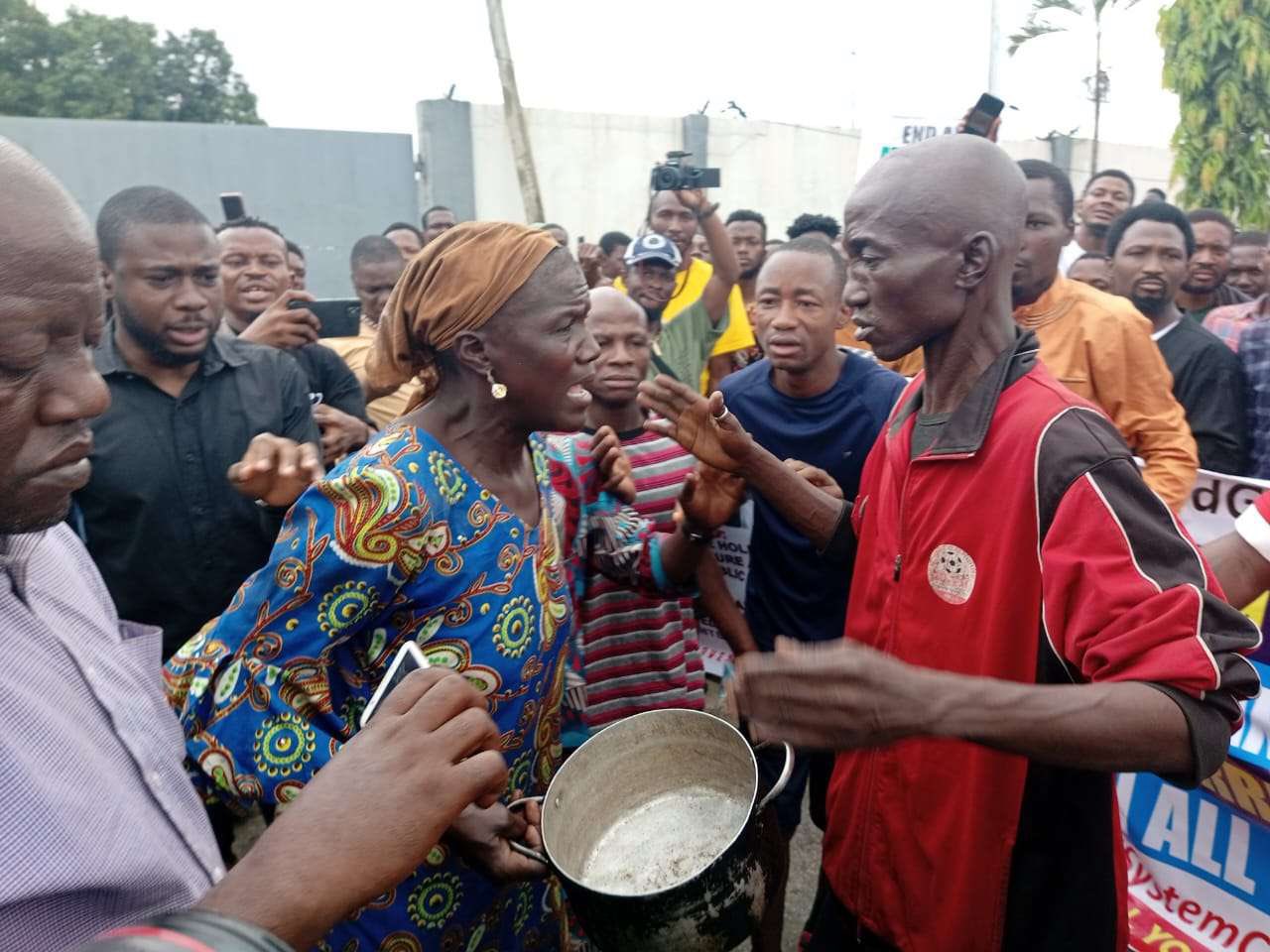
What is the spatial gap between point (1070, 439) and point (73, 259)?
1.53m

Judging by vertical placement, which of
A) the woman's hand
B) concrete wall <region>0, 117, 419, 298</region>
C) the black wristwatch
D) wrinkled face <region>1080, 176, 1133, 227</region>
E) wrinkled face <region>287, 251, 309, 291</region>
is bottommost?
the woman's hand

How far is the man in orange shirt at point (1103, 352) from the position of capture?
331cm

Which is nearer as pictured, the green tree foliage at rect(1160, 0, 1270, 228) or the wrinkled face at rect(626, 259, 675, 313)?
the wrinkled face at rect(626, 259, 675, 313)

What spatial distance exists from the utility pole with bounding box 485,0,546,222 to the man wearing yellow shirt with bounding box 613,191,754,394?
7329mm

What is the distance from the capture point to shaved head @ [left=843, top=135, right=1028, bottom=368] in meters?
1.78

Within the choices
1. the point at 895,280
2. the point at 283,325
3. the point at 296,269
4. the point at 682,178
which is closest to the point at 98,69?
the point at 296,269

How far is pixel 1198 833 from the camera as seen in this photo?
2.58 metres

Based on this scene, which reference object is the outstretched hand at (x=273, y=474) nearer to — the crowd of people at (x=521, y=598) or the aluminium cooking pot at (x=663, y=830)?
the crowd of people at (x=521, y=598)

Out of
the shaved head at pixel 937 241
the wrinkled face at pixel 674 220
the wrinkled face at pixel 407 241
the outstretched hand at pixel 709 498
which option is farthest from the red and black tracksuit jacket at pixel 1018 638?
the wrinkled face at pixel 407 241

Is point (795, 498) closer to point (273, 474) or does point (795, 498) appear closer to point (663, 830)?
point (663, 830)

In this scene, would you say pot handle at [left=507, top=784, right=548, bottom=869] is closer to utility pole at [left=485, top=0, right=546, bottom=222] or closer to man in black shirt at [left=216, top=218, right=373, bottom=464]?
man in black shirt at [left=216, top=218, right=373, bottom=464]

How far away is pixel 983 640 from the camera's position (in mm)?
1653

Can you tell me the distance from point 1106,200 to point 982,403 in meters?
6.39

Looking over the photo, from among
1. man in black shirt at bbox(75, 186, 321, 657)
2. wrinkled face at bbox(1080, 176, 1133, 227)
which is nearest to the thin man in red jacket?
man in black shirt at bbox(75, 186, 321, 657)
